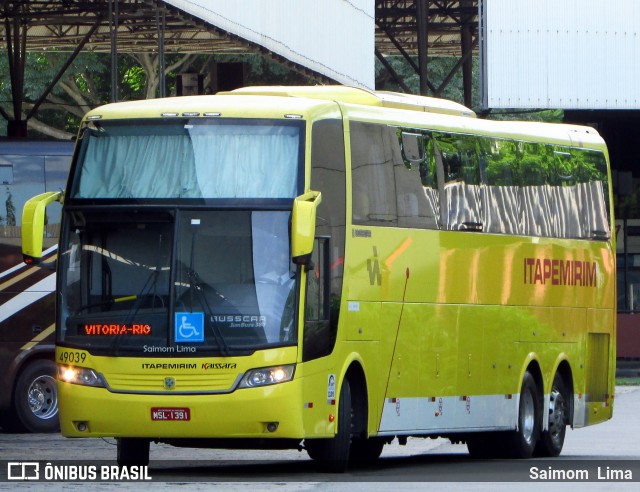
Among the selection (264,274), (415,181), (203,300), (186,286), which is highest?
(415,181)

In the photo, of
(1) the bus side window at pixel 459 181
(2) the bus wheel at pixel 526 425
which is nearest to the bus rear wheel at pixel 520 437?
(2) the bus wheel at pixel 526 425

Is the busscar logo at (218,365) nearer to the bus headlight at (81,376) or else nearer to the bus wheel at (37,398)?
the bus headlight at (81,376)

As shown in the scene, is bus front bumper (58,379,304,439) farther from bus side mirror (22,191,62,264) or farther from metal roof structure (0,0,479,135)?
metal roof structure (0,0,479,135)

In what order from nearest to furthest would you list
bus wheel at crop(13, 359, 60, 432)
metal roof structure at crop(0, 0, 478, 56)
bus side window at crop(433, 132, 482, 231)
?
bus side window at crop(433, 132, 482, 231)
bus wheel at crop(13, 359, 60, 432)
metal roof structure at crop(0, 0, 478, 56)

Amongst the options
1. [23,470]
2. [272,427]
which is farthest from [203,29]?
[272,427]

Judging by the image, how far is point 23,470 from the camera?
648 inches

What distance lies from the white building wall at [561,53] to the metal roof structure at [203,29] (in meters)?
1.41

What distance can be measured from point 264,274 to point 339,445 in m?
1.78

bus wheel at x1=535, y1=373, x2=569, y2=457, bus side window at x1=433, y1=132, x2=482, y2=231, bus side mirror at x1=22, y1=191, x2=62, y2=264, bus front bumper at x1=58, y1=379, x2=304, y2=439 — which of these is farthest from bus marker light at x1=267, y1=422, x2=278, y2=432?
bus wheel at x1=535, y1=373, x2=569, y2=457

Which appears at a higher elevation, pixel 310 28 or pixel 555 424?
pixel 310 28

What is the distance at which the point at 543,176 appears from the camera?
66.5 feet

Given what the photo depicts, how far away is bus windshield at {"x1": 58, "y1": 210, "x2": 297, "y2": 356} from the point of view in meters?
15.1

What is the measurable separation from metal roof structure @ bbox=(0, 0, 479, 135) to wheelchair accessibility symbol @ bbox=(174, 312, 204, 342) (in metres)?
7.71

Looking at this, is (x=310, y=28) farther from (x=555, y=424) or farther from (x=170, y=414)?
(x=170, y=414)
